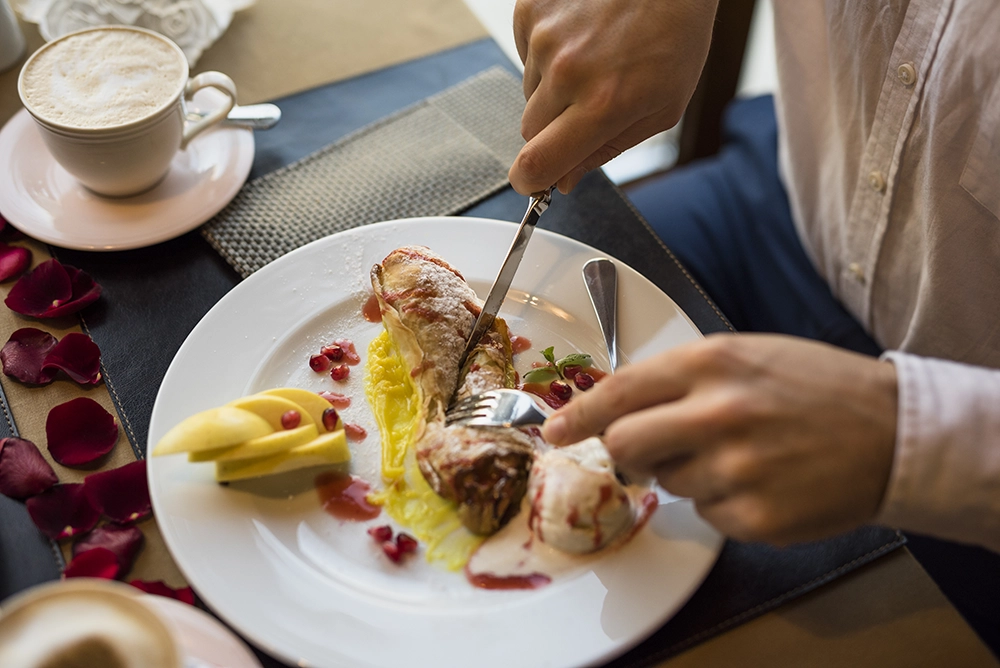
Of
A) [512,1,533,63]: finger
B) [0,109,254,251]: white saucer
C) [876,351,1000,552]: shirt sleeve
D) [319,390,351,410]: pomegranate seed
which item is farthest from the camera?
[0,109,254,251]: white saucer

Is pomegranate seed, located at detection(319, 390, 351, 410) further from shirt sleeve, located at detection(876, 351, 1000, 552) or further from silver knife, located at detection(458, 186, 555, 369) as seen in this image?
shirt sleeve, located at detection(876, 351, 1000, 552)

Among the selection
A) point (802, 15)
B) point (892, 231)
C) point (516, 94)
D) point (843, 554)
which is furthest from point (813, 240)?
point (843, 554)

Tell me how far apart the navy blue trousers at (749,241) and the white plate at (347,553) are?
60cm

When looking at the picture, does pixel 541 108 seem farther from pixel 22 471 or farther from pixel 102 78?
pixel 22 471

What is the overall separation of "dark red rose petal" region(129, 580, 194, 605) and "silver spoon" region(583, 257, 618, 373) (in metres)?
0.74

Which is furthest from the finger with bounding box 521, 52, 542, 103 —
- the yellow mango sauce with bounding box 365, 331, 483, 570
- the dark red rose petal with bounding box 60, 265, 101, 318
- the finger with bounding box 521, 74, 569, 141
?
the dark red rose petal with bounding box 60, 265, 101, 318

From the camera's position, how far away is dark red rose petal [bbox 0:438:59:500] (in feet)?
3.76

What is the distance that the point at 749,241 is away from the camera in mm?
1936

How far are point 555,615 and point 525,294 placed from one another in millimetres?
609

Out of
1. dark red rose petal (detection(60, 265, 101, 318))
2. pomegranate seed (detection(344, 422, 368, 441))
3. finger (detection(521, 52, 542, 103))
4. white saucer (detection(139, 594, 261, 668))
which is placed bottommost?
dark red rose petal (detection(60, 265, 101, 318))

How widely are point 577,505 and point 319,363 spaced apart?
0.53 meters

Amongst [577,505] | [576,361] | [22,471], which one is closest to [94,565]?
[22,471]

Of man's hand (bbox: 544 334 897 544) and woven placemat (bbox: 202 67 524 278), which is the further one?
woven placemat (bbox: 202 67 524 278)

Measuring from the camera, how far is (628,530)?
1.09 metres
